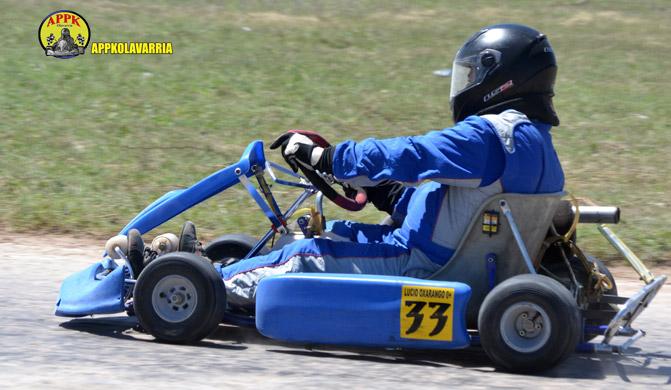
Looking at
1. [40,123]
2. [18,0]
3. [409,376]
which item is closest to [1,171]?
[40,123]

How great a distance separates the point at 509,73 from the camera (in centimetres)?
463

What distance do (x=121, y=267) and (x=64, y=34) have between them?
10.2 metres

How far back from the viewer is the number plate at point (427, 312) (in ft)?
14.4

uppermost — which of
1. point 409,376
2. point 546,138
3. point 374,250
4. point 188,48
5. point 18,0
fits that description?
point 18,0

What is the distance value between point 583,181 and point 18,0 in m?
11.1

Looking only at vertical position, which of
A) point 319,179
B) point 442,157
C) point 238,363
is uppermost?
point 442,157

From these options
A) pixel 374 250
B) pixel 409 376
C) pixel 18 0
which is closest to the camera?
pixel 409 376

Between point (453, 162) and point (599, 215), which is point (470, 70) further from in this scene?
point (599, 215)

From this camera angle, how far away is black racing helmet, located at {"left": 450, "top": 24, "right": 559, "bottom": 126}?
463cm

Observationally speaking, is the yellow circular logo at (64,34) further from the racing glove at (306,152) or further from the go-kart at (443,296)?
the racing glove at (306,152)

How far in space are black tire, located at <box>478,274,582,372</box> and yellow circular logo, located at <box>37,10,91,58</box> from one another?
1015cm

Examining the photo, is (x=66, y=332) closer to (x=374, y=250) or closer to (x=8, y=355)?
(x=8, y=355)

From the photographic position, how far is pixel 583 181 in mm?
9031
